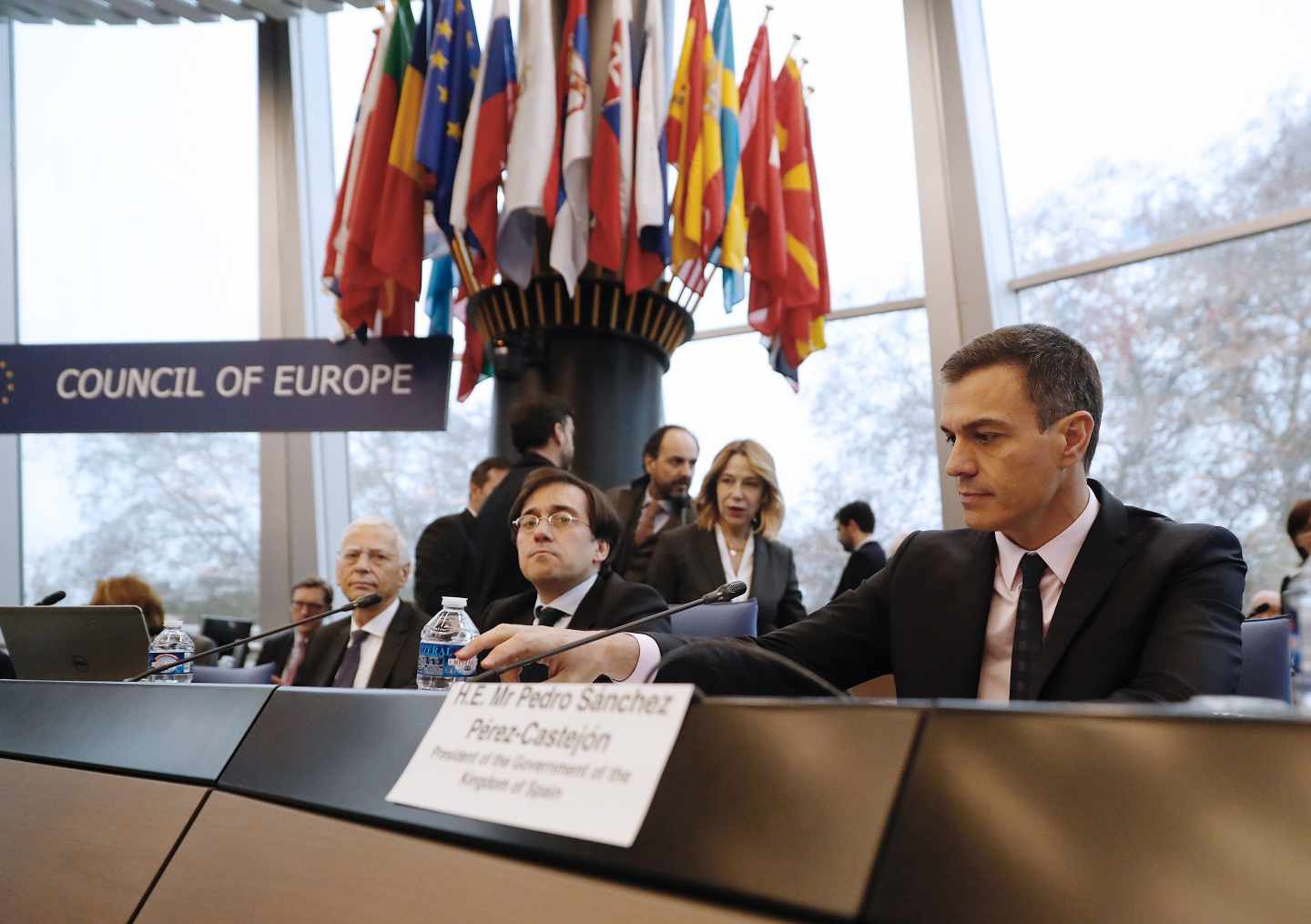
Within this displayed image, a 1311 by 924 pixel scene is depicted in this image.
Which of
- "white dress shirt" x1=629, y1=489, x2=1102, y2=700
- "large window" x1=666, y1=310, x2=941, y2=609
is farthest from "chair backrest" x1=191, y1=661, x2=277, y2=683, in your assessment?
"large window" x1=666, y1=310, x2=941, y2=609

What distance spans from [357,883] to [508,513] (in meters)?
1.95

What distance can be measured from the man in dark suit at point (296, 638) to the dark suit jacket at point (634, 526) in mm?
1087

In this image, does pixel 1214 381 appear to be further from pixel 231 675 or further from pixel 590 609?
pixel 231 675

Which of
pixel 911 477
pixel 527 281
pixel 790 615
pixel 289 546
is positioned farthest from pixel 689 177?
pixel 289 546

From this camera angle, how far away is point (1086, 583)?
1300 mm

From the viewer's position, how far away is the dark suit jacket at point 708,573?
290 cm

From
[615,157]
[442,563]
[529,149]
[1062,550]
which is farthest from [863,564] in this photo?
[1062,550]

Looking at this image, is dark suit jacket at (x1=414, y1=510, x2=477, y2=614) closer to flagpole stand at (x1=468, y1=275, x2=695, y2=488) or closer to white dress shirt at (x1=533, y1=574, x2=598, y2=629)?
flagpole stand at (x1=468, y1=275, x2=695, y2=488)

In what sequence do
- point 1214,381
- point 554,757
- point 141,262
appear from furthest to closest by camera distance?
point 141,262 → point 1214,381 → point 554,757

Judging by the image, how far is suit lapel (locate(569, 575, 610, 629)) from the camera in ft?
6.79

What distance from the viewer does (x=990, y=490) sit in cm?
138

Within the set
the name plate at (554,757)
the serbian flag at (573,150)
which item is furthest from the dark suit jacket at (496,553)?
the name plate at (554,757)

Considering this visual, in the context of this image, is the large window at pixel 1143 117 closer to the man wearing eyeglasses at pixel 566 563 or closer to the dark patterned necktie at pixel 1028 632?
the man wearing eyeglasses at pixel 566 563

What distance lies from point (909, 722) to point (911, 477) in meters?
4.71
